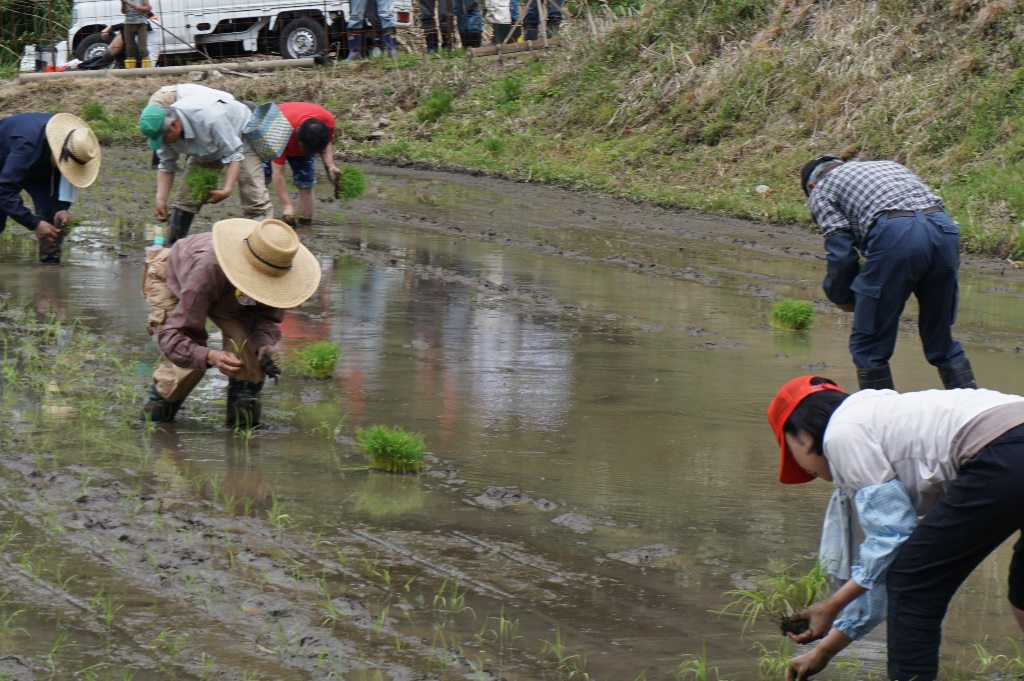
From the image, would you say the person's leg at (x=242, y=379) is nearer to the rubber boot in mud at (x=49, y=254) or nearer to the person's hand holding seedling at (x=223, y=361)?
the person's hand holding seedling at (x=223, y=361)

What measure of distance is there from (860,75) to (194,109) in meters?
9.58

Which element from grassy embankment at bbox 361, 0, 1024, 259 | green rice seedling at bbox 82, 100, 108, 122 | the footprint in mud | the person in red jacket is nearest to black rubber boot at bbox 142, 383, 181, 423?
the footprint in mud

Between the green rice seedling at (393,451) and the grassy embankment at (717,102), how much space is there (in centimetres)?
812

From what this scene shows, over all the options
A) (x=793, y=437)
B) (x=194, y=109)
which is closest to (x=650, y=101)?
(x=194, y=109)

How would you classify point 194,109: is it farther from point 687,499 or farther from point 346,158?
point 346,158

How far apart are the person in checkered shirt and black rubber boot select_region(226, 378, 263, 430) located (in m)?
2.76

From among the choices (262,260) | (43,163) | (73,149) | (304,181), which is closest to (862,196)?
(262,260)

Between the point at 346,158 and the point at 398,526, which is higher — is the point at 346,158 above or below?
above

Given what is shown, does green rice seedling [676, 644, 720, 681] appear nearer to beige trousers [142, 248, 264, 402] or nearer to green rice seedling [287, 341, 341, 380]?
beige trousers [142, 248, 264, 402]

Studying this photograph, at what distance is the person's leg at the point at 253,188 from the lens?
988 cm

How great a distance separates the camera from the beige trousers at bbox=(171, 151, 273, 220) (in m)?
9.73

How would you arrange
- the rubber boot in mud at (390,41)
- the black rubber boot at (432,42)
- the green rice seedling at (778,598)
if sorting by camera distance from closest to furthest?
the green rice seedling at (778,598), the rubber boot in mud at (390,41), the black rubber boot at (432,42)

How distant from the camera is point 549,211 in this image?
13836 millimetres

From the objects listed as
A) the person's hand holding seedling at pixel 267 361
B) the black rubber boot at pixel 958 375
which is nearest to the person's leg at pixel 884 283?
the black rubber boot at pixel 958 375
